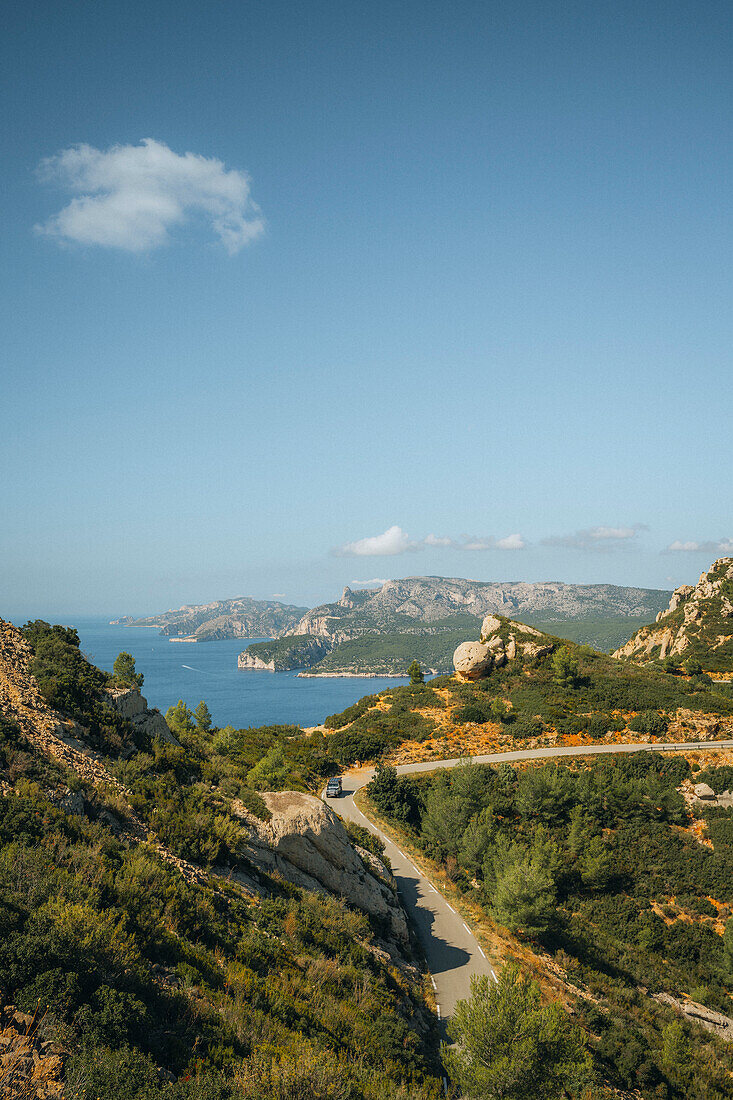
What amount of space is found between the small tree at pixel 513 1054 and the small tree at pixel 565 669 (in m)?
40.4

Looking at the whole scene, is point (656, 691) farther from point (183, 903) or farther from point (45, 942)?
point (45, 942)

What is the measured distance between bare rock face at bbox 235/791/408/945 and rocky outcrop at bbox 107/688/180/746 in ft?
14.7

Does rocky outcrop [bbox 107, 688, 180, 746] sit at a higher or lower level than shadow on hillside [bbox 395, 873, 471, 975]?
higher

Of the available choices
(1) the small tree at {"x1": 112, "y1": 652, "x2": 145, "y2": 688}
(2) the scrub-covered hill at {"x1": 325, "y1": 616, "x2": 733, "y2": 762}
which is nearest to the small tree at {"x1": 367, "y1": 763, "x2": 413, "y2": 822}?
(2) the scrub-covered hill at {"x1": 325, "y1": 616, "x2": 733, "y2": 762}

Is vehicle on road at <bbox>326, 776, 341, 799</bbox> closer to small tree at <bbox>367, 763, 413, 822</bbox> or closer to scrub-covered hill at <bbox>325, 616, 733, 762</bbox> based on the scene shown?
small tree at <bbox>367, 763, 413, 822</bbox>

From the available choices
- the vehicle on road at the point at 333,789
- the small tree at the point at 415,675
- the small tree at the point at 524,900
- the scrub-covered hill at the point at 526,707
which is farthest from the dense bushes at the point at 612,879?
the small tree at the point at 415,675

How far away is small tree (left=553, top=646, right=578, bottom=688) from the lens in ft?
164

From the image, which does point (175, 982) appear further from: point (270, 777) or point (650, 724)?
point (650, 724)

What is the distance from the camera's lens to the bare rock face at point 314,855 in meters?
16.5

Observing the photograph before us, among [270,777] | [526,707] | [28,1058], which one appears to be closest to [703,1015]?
[270,777]

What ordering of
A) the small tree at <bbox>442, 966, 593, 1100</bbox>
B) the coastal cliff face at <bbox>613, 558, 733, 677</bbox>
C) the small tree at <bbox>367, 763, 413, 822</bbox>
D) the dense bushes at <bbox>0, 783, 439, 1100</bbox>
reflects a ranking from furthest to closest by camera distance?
1. the coastal cliff face at <bbox>613, 558, 733, 677</bbox>
2. the small tree at <bbox>367, 763, 413, 822</bbox>
3. the small tree at <bbox>442, 966, 593, 1100</bbox>
4. the dense bushes at <bbox>0, 783, 439, 1100</bbox>

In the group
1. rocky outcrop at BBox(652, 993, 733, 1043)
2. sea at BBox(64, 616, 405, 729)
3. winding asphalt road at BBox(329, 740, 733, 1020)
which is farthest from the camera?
sea at BBox(64, 616, 405, 729)

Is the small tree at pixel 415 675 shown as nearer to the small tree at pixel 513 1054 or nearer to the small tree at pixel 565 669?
the small tree at pixel 565 669

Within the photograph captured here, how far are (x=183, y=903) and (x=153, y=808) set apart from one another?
3757 mm
